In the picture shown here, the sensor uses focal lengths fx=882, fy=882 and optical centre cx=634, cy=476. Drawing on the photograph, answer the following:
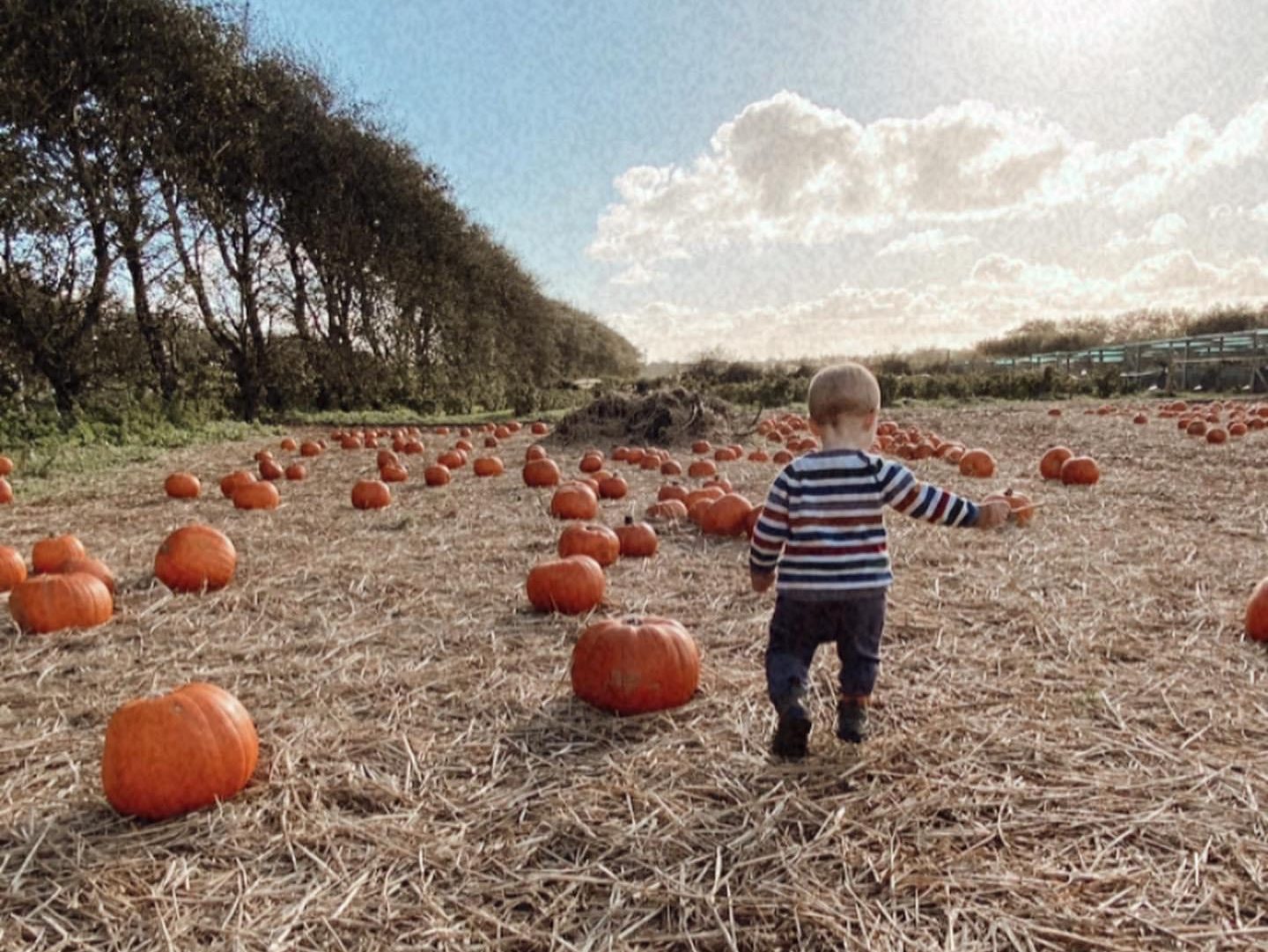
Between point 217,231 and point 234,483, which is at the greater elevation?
point 217,231

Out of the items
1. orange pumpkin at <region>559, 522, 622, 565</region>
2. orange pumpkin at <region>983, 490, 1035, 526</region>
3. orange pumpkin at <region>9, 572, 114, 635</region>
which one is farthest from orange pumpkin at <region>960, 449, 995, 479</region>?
orange pumpkin at <region>9, 572, 114, 635</region>

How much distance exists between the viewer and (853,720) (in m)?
2.90

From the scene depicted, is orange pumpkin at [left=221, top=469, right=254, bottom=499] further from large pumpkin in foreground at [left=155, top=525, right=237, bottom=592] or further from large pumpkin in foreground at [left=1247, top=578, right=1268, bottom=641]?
large pumpkin in foreground at [left=1247, top=578, right=1268, bottom=641]

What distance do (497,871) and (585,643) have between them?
1153mm

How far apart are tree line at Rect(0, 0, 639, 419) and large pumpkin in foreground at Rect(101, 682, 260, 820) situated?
1309 cm

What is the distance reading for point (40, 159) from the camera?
13.7 meters

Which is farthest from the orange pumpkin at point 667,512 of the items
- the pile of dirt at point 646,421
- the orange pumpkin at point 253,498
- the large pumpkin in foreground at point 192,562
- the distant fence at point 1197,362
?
the distant fence at point 1197,362

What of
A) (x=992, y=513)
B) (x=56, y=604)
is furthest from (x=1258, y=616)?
(x=56, y=604)

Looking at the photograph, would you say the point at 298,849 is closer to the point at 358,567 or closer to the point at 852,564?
the point at 852,564

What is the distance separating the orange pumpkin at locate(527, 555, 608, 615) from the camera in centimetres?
452

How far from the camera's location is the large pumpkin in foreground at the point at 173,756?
2.57 metres

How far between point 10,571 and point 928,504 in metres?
5.16

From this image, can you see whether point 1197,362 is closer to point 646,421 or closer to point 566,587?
point 646,421

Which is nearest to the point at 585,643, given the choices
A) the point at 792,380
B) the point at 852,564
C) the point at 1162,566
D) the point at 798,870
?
the point at 852,564
